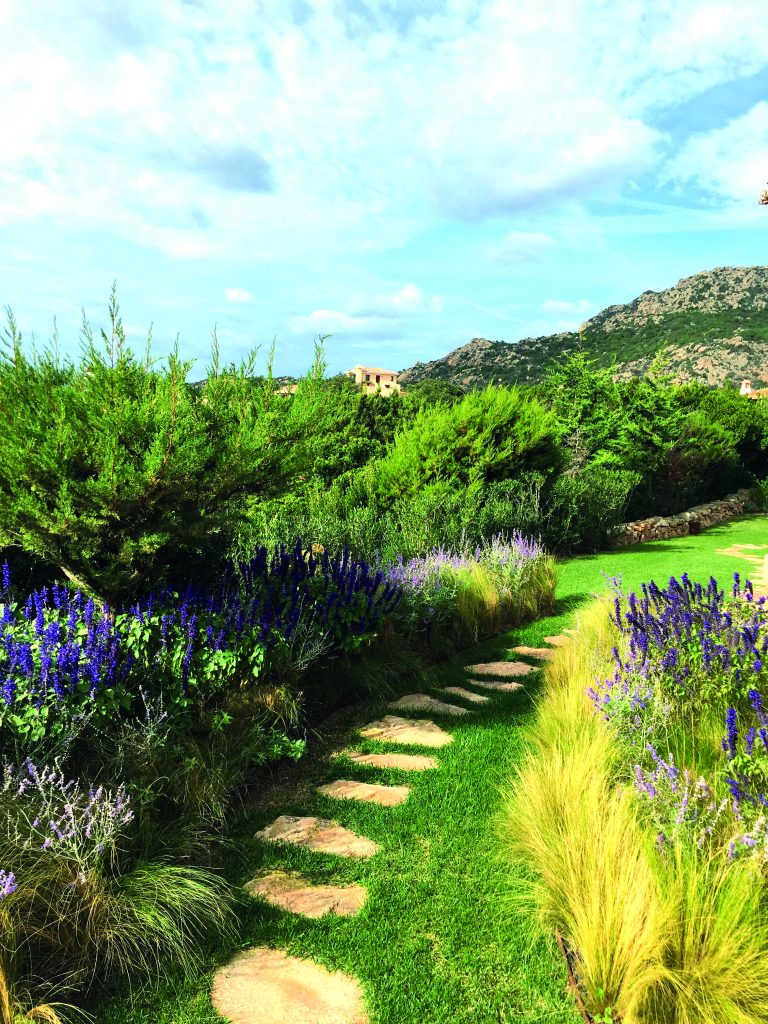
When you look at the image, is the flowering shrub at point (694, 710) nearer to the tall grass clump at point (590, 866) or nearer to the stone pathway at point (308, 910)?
the tall grass clump at point (590, 866)

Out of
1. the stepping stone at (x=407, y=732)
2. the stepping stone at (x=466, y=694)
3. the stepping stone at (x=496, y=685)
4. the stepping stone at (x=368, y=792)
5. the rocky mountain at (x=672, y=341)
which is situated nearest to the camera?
the stepping stone at (x=368, y=792)

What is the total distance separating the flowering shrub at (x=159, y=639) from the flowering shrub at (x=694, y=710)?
191cm

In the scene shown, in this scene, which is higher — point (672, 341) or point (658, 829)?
point (672, 341)

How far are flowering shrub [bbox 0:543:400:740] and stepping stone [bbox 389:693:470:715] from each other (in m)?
0.60

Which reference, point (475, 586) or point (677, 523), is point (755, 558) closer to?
point (677, 523)

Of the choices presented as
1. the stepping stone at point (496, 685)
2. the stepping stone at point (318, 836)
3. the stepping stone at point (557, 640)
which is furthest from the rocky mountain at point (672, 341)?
the stepping stone at point (318, 836)

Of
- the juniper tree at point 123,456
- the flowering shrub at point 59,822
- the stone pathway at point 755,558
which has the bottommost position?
the stone pathway at point 755,558

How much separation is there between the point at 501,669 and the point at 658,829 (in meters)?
3.00

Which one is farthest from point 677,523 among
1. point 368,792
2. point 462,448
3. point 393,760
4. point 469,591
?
point 368,792

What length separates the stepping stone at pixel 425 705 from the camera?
4.43 m

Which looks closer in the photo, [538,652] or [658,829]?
[658,829]

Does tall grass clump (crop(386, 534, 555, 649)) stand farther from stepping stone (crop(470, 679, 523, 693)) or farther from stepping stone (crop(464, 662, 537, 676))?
stepping stone (crop(470, 679, 523, 693))

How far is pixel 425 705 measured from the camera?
179 inches

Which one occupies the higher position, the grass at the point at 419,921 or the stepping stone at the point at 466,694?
the stepping stone at the point at 466,694
